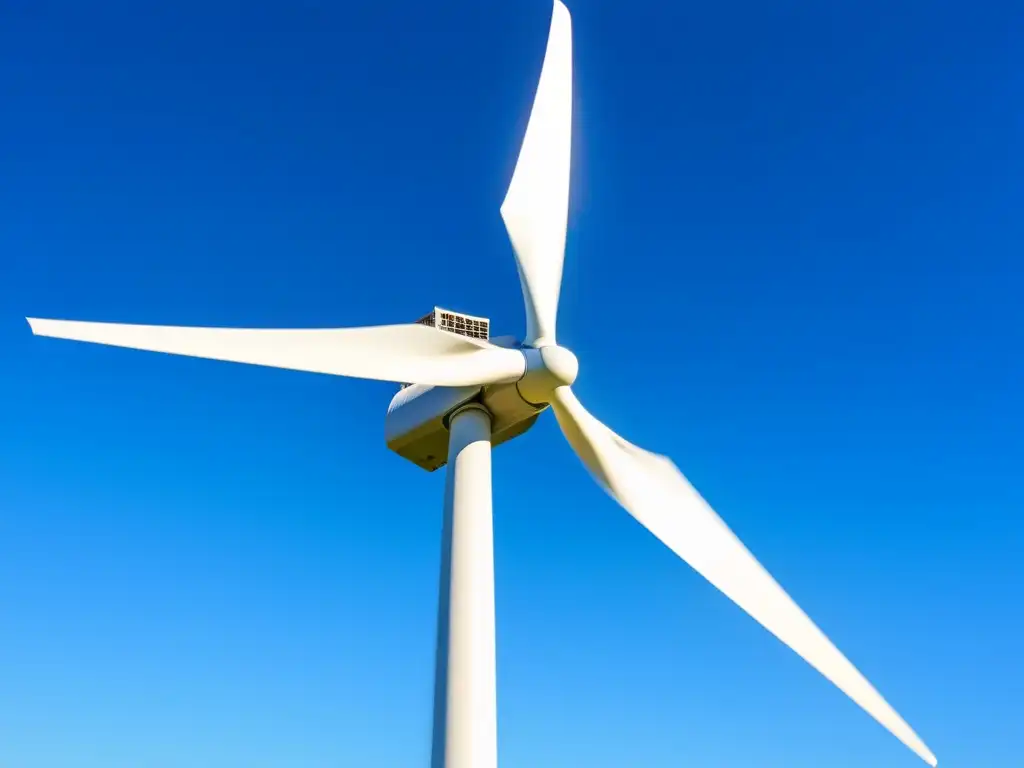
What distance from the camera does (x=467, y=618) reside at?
1089 cm

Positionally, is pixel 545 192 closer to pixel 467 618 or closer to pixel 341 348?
pixel 341 348

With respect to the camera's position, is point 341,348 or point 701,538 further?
point 701,538

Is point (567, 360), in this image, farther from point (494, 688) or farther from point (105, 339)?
point (105, 339)

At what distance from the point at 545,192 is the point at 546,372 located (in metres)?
3.78

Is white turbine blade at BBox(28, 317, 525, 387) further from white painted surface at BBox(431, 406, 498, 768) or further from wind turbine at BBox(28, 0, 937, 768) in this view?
white painted surface at BBox(431, 406, 498, 768)

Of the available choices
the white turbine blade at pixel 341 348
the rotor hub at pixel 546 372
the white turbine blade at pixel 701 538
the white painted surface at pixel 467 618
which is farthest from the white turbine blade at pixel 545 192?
the white painted surface at pixel 467 618

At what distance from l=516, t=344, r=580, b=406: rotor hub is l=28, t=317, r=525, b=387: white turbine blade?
0.57 feet

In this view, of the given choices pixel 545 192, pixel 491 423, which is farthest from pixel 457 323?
pixel 545 192

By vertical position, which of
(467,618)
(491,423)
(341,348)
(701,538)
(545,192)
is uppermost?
(545,192)

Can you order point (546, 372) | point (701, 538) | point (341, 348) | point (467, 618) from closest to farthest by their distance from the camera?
point (341, 348)
point (467, 618)
point (546, 372)
point (701, 538)

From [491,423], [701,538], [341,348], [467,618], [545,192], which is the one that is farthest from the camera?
[545,192]

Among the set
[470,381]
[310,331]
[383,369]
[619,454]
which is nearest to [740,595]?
[619,454]

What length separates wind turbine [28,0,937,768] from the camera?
10.3m

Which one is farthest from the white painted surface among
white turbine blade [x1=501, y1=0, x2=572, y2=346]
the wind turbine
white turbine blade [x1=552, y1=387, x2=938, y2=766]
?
white turbine blade [x1=501, y1=0, x2=572, y2=346]
